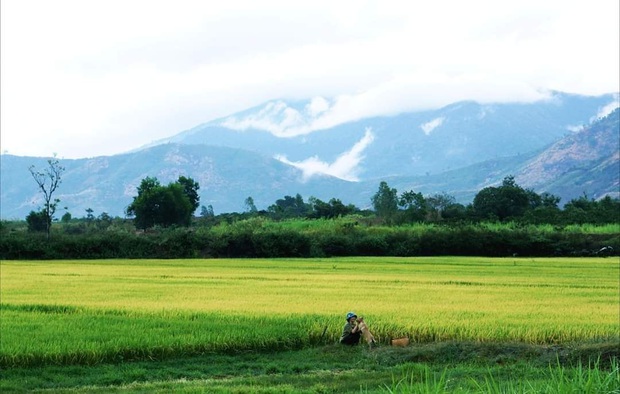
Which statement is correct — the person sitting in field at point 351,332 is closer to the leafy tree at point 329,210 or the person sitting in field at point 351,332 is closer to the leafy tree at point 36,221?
the leafy tree at point 36,221

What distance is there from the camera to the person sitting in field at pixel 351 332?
14141 mm

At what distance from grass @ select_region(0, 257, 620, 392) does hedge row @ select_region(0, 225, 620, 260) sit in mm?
20235

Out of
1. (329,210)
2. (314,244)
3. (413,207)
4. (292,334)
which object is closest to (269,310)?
(292,334)

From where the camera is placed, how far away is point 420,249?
169 ft

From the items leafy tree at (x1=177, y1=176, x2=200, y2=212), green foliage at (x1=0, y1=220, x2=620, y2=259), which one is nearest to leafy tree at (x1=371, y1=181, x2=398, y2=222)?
leafy tree at (x1=177, y1=176, x2=200, y2=212)

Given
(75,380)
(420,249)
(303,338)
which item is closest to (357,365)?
(303,338)

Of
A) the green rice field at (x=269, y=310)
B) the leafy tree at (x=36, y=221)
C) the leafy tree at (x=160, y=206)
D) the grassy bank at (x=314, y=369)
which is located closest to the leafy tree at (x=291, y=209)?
the leafy tree at (x=160, y=206)

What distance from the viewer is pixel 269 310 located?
59.9 feet

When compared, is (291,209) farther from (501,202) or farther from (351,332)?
(351,332)

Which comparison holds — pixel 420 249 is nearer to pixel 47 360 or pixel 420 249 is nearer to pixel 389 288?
pixel 389 288

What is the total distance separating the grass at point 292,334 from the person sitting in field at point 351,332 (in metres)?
0.36

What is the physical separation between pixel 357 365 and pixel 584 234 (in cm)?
4291

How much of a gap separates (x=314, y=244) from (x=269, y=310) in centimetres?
3162

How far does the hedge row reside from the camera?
46969 mm
